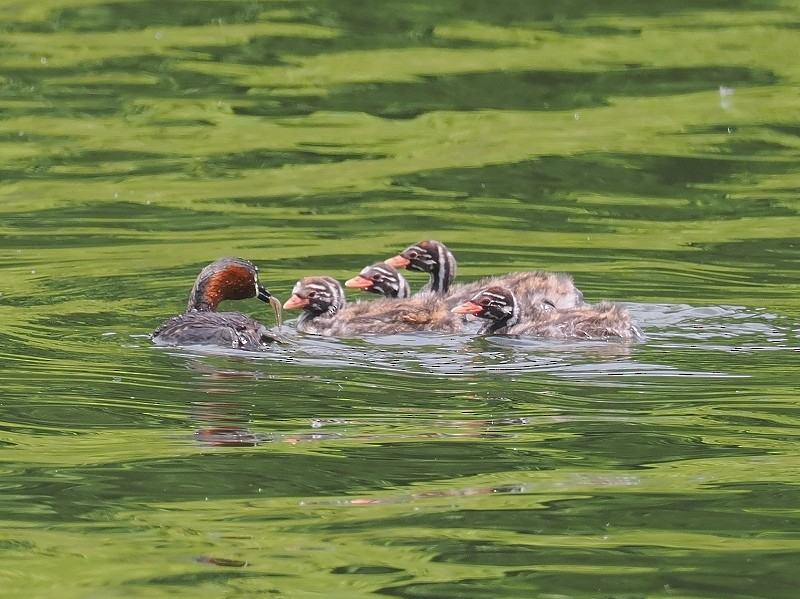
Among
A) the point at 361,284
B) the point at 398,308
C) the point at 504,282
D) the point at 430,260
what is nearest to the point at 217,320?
the point at 398,308

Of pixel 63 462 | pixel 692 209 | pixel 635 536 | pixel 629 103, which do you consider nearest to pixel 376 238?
pixel 692 209

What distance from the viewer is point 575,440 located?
6.93 meters

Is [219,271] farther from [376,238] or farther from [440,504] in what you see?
[440,504]

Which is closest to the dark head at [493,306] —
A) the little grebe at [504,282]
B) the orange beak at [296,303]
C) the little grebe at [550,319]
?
the little grebe at [550,319]

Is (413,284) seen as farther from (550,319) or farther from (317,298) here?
(550,319)

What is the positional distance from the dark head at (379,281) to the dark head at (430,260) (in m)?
0.13

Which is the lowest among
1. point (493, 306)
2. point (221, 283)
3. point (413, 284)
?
point (413, 284)

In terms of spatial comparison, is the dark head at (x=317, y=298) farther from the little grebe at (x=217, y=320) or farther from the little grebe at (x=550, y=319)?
the little grebe at (x=550, y=319)

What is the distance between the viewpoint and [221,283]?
31.9 ft

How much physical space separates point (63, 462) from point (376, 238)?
19.7ft

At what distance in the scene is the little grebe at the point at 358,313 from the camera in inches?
380

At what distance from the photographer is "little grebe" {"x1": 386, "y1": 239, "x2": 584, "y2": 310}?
10156 mm

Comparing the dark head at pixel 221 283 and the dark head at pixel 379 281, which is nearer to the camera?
the dark head at pixel 221 283

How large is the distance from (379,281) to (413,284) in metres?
1.58
